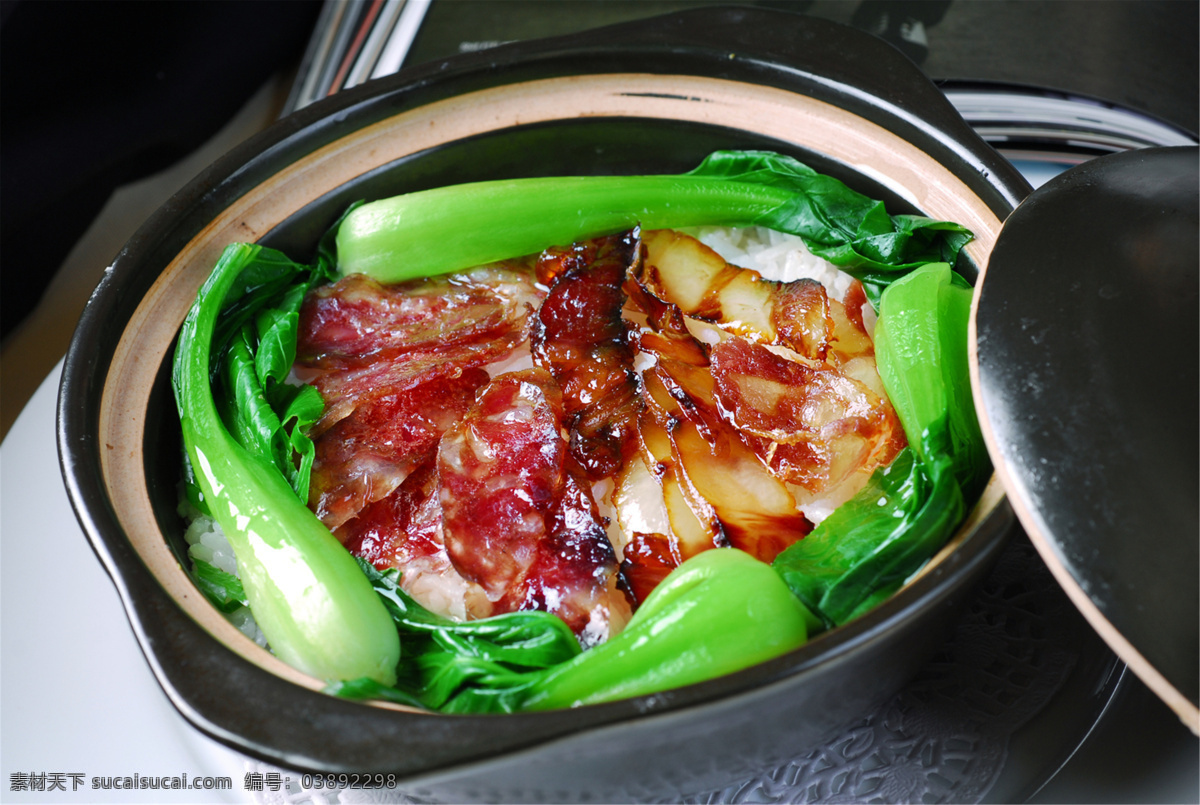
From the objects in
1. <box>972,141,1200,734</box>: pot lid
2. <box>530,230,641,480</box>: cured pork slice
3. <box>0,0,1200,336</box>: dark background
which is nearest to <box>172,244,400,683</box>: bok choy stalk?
<box>530,230,641,480</box>: cured pork slice

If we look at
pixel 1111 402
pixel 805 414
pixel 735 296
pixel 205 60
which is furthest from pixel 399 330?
pixel 205 60

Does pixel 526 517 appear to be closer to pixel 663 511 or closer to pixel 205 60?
pixel 663 511

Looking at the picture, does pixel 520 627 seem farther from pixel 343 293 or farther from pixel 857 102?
pixel 857 102

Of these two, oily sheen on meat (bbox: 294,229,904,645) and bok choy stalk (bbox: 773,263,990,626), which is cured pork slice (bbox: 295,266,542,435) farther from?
bok choy stalk (bbox: 773,263,990,626)

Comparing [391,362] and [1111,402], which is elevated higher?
[391,362]

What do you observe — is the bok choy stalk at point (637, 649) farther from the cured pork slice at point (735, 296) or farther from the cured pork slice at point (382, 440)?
the cured pork slice at point (735, 296)

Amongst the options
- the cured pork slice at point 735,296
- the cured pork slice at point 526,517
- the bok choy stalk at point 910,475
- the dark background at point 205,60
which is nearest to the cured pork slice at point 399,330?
the cured pork slice at point 526,517

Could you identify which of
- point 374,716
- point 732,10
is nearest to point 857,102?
point 732,10
